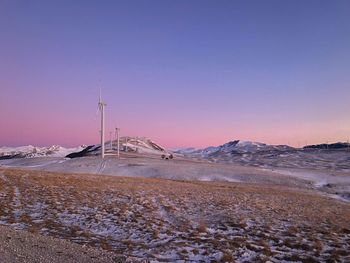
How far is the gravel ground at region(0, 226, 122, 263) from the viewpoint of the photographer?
1135cm

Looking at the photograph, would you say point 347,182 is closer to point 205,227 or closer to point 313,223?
point 313,223

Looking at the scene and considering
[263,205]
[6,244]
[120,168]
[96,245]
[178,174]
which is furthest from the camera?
[120,168]

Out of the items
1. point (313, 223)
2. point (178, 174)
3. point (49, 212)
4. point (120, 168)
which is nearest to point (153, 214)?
point (49, 212)

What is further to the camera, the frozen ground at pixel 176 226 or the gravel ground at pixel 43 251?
the frozen ground at pixel 176 226

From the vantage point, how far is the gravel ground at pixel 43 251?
11349 millimetres

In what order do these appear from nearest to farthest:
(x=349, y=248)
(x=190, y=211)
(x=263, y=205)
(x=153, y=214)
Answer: (x=349, y=248) < (x=153, y=214) < (x=190, y=211) < (x=263, y=205)

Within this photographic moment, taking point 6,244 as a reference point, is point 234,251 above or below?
below

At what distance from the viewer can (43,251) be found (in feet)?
39.7

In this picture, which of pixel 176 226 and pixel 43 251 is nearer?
pixel 43 251

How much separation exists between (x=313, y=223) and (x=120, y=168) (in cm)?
5025

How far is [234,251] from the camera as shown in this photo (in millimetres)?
14305

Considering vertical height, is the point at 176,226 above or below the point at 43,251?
below

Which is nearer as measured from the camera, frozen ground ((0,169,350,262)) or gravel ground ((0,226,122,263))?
gravel ground ((0,226,122,263))

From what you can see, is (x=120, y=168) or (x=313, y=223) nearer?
(x=313, y=223)
